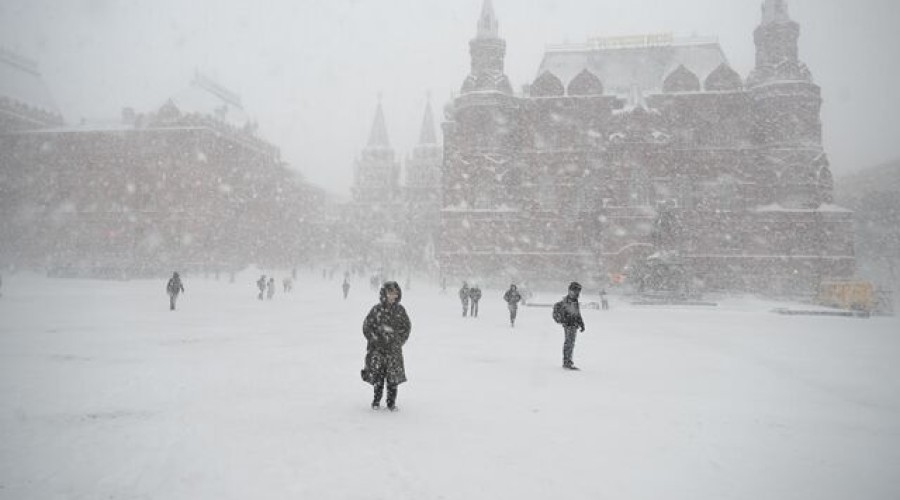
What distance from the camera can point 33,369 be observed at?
9328 millimetres

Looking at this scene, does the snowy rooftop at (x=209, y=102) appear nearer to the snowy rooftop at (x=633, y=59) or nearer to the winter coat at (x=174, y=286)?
the snowy rooftop at (x=633, y=59)

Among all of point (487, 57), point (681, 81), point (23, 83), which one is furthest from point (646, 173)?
point (23, 83)

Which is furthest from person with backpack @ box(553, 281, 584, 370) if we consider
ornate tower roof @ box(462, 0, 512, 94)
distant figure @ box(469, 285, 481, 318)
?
ornate tower roof @ box(462, 0, 512, 94)

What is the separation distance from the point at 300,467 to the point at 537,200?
38.6 metres

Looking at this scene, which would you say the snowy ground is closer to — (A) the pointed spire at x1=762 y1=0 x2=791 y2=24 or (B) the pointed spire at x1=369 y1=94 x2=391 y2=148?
(A) the pointed spire at x1=762 y1=0 x2=791 y2=24

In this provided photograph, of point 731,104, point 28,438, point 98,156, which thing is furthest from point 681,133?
point 98,156

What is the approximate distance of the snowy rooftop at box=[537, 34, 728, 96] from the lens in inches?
1742

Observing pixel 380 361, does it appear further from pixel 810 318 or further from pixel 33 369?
pixel 810 318

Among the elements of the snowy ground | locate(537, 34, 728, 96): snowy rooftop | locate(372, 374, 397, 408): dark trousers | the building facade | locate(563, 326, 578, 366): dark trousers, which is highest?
locate(537, 34, 728, 96): snowy rooftop

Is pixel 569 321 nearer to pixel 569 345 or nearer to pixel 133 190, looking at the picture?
pixel 569 345

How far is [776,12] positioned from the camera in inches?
1537

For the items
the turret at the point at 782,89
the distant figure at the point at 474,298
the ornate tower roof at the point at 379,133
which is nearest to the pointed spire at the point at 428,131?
Answer: the ornate tower roof at the point at 379,133

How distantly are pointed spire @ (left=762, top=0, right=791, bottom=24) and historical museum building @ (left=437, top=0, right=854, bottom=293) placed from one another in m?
0.09

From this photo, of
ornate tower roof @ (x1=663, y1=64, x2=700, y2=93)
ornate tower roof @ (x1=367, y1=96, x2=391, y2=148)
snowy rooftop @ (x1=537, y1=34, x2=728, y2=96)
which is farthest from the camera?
ornate tower roof @ (x1=367, y1=96, x2=391, y2=148)
